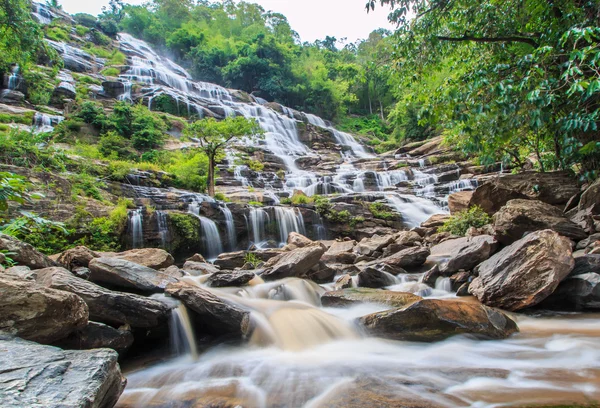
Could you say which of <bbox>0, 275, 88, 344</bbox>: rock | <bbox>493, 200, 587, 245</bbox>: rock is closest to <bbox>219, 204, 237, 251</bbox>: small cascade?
<bbox>493, 200, 587, 245</bbox>: rock

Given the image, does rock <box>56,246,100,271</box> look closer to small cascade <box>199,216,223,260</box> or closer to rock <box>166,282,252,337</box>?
rock <box>166,282,252,337</box>

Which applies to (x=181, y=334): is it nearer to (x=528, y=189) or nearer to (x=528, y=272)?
(x=528, y=272)

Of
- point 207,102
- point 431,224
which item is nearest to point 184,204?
point 431,224

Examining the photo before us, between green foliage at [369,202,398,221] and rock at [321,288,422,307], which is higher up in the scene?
green foliage at [369,202,398,221]

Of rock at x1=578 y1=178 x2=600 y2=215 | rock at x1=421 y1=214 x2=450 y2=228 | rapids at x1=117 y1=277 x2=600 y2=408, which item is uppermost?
rock at x1=421 y1=214 x2=450 y2=228

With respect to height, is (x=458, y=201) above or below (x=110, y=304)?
above

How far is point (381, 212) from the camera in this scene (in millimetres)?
13570

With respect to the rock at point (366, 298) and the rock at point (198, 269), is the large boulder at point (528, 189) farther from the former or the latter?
the rock at point (198, 269)

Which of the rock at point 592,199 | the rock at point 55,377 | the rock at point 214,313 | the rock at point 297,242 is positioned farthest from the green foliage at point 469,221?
the rock at point 55,377

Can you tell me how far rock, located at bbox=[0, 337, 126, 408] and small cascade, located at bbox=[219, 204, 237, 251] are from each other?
9.25 meters

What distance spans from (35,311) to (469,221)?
877 centimetres

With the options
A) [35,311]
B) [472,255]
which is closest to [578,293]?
[472,255]

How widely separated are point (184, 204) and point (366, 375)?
1028cm

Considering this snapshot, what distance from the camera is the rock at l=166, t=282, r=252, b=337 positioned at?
389cm
